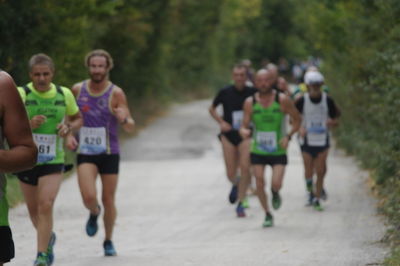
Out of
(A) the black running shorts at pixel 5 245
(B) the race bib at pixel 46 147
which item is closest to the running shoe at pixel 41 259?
(B) the race bib at pixel 46 147

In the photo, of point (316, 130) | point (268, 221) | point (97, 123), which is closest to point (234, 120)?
point (316, 130)

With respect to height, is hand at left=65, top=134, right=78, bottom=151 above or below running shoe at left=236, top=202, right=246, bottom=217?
above

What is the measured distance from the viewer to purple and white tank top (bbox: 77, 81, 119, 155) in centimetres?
1019

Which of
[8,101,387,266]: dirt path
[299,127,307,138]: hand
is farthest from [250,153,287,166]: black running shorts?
[299,127,307,138]: hand

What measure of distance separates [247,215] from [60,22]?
612 cm

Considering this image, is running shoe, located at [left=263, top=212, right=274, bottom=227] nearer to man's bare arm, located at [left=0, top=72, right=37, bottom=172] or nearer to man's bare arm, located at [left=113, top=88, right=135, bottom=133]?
man's bare arm, located at [left=113, top=88, right=135, bottom=133]

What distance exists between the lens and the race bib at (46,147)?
931 centimetres

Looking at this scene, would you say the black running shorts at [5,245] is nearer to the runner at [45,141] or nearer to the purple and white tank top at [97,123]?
the runner at [45,141]

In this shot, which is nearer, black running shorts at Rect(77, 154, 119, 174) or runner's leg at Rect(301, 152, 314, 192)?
black running shorts at Rect(77, 154, 119, 174)

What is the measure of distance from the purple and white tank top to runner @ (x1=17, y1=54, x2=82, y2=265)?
496 mm

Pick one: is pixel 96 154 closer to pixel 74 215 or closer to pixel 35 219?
pixel 35 219

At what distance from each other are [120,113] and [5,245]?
199 inches

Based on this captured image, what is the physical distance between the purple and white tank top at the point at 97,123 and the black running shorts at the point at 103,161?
4cm

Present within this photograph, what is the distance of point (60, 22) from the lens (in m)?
18.6
